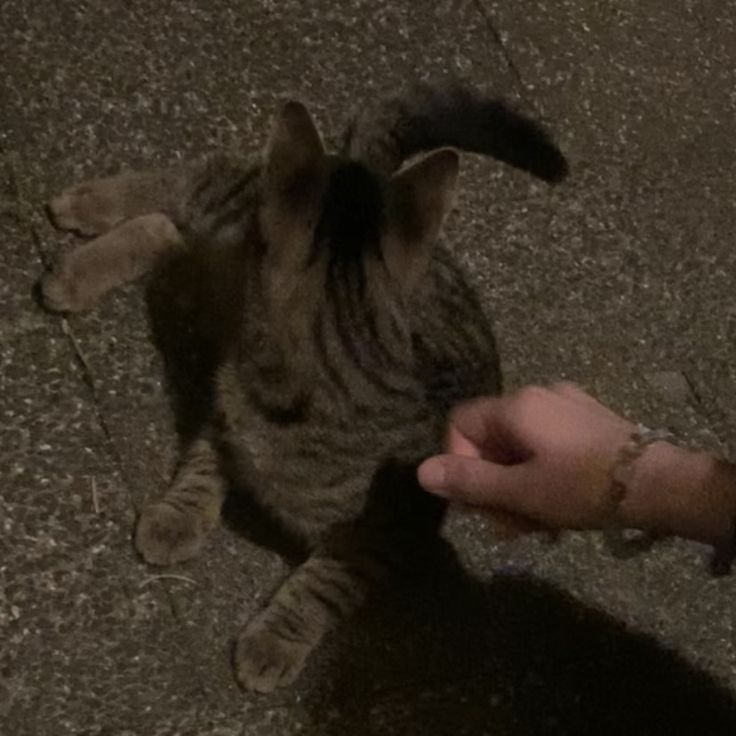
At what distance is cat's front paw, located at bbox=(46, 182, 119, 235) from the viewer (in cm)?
150

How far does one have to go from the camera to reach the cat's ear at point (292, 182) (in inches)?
43.1

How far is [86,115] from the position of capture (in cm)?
162

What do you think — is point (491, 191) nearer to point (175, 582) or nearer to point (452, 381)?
point (452, 381)

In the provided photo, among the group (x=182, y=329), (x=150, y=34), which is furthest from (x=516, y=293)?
(x=150, y=34)

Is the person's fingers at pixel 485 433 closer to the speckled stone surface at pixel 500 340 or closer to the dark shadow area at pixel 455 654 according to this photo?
the dark shadow area at pixel 455 654

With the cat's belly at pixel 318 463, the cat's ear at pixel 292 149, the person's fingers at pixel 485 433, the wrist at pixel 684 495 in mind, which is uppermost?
the cat's ear at pixel 292 149

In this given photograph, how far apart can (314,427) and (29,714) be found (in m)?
0.41

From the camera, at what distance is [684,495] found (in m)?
1.10

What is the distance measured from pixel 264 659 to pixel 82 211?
1.87 ft

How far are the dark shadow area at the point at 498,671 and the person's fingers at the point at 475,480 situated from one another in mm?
358

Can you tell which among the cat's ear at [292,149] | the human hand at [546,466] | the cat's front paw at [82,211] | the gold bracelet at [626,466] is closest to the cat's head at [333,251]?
the cat's ear at [292,149]

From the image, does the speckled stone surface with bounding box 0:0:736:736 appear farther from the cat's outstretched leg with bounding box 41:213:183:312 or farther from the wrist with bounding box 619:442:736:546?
the wrist with bounding box 619:442:736:546

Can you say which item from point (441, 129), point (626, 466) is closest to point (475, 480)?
point (626, 466)

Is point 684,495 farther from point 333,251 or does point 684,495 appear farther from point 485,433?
point 333,251
